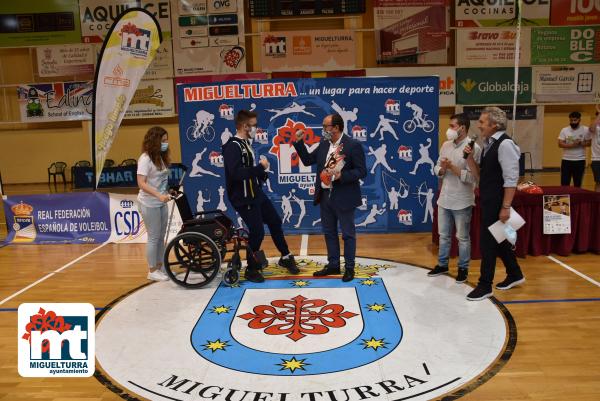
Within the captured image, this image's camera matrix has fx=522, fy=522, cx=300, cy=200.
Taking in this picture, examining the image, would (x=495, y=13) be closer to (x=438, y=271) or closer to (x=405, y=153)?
(x=405, y=153)

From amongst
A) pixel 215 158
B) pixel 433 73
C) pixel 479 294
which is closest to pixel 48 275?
pixel 215 158

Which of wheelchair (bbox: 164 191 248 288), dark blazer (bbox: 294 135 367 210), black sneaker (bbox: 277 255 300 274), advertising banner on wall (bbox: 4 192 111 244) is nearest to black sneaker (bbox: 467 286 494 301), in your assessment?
dark blazer (bbox: 294 135 367 210)

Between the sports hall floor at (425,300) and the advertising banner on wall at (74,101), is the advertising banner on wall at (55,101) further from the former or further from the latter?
the sports hall floor at (425,300)

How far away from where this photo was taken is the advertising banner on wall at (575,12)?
1236 centimetres

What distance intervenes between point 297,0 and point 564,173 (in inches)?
291

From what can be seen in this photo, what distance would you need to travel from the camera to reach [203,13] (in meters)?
12.7

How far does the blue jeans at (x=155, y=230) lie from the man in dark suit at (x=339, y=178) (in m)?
1.44

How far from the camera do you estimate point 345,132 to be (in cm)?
657

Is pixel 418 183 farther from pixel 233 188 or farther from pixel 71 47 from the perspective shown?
pixel 71 47

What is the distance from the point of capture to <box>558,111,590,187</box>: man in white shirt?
705cm

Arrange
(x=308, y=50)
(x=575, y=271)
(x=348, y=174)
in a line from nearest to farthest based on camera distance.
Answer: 1. (x=348, y=174)
2. (x=575, y=271)
3. (x=308, y=50)

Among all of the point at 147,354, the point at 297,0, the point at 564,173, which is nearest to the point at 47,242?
the point at 147,354

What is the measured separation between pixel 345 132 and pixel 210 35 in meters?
→ 7.44

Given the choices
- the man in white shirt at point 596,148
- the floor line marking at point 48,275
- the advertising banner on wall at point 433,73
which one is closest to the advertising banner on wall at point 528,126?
the advertising banner on wall at point 433,73
